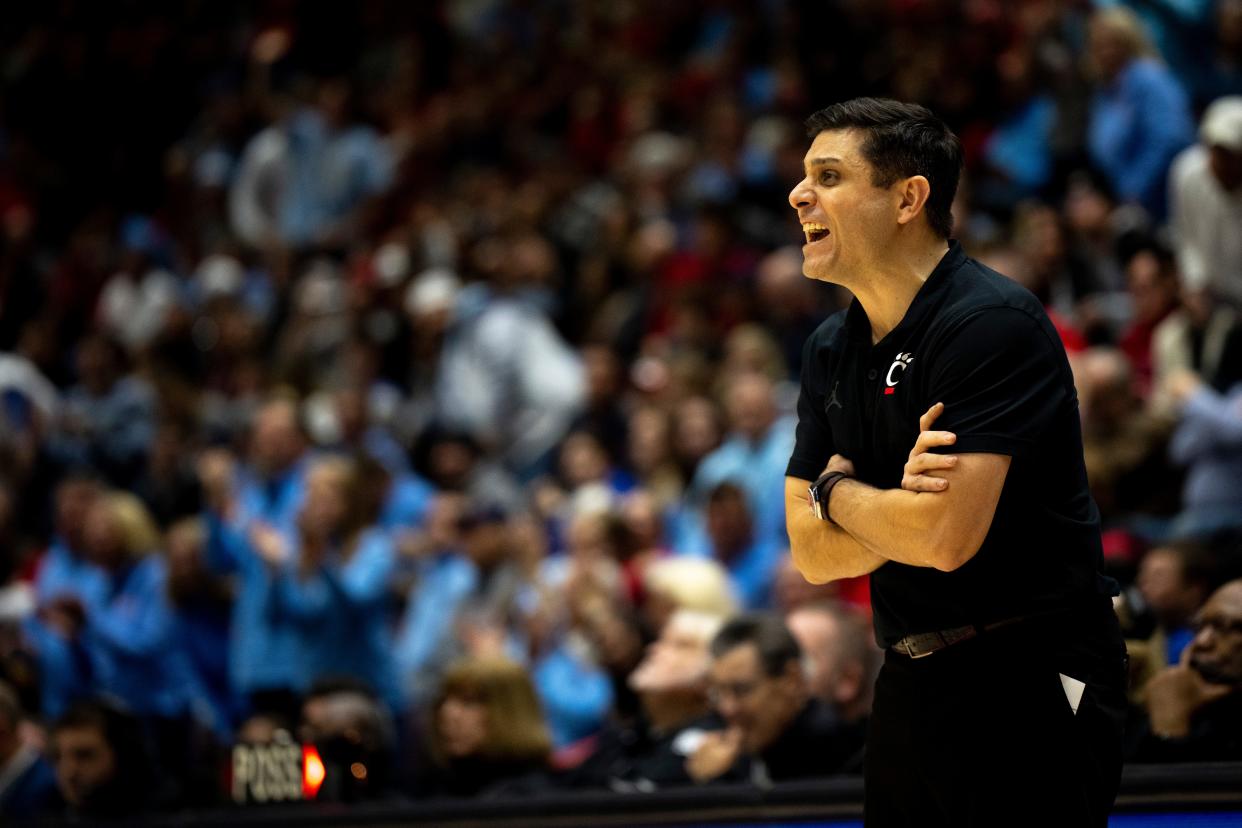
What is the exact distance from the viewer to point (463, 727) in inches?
199

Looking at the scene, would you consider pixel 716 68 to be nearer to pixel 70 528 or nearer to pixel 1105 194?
pixel 1105 194

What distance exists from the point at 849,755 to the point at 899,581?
1.60 metres

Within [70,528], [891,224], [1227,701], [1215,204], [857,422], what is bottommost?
[70,528]

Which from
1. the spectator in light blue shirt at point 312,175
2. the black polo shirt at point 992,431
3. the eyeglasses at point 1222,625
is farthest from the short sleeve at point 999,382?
the spectator in light blue shirt at point 312,175

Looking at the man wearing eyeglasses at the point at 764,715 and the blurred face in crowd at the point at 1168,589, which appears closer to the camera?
the man wearing eyeglasses at the point at 764,715

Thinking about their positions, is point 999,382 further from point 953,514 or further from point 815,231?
point 815,231

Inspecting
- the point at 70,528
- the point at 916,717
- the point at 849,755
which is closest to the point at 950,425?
the point at 916,717

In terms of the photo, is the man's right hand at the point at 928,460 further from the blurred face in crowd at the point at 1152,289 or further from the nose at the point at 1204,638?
the blurred face in crowd at the point at 1152,289

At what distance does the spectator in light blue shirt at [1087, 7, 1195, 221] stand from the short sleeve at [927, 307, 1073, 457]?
5322 mm

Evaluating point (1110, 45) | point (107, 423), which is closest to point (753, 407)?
point (1110, 45)

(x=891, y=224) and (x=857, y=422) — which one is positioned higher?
(x=891, y=224)

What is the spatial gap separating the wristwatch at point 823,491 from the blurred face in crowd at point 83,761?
9.88 ft

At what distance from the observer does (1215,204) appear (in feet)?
21.5

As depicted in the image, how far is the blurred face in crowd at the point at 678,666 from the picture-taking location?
16.8 ft
